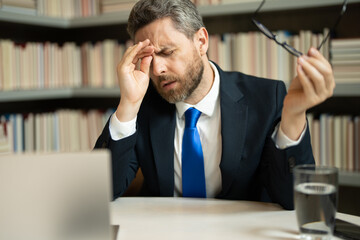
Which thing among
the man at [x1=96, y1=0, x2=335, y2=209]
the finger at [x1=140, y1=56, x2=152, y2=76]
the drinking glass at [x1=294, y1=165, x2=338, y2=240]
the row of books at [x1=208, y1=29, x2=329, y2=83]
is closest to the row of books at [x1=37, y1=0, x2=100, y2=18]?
the row of books at [x1=208, y1=29, x2=329, y2=83]

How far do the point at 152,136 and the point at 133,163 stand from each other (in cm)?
12

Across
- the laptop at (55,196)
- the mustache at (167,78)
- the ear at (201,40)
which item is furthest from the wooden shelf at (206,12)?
the laptop at (55,196)

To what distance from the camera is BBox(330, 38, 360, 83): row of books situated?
1.92m

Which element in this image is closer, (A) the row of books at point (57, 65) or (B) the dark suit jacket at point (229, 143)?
(B) the dark suit jacket at point (229, 143)

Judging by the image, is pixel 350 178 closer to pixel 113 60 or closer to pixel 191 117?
pixel 191 117

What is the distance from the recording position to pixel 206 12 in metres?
2.26

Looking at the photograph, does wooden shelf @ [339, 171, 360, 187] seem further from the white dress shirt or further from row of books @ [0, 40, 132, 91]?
row of books @ [0, 40, 132, 91]

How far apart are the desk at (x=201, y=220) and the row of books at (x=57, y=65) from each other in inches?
62.2

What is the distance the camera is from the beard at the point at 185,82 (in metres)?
1.44

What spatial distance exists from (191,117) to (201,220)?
0.51 m

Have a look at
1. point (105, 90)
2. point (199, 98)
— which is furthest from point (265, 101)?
point (105, 90)

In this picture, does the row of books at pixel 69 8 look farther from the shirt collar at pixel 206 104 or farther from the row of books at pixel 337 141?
the row of books at pixel 337 141

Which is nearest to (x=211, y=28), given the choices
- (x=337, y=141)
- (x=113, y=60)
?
(x=113, y=60)

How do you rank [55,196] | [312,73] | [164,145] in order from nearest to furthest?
1. [55,196]
2. [312,73]
3. [164,145]
